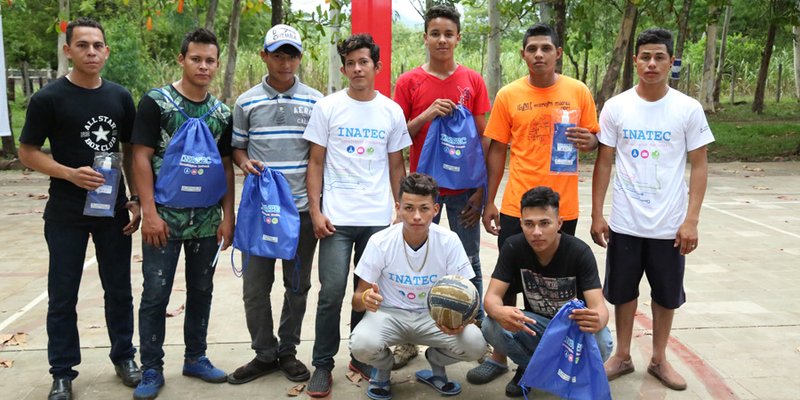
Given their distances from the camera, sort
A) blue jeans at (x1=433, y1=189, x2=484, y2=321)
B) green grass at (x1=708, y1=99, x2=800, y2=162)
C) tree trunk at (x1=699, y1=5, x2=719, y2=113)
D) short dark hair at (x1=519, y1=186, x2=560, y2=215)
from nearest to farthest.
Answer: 1. short dark hair at (x1=519, y1=186, x2=560, y2=215)
2. blue jeans at (x1=433, y1=189, x2=484, y2=321)
3. green grass at (x1=708, y1=99, x2=800, y2=162)
4. tree trunk at (x1=699, y1=5, x2=719, y2=113)

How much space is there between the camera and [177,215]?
3904mm

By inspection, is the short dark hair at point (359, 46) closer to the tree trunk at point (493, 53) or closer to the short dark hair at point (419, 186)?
the short dark hair at point (419, 186)

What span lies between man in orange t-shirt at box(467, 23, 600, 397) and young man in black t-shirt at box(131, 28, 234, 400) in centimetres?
157

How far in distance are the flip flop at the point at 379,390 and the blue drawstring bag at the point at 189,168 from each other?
136cm

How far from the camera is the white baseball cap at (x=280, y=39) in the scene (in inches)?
154

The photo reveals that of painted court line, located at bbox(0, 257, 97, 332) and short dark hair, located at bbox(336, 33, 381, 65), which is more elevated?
short dark hair, located at bbox(336, 33, 381, 65)

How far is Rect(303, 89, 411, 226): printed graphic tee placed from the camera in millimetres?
3996

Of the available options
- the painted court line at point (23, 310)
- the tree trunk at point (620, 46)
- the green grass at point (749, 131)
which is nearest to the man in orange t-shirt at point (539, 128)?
the painted court line at point (23, 310)

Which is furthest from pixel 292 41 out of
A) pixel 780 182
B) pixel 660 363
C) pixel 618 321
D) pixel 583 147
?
pixel 780 182

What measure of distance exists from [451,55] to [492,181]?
785 mm

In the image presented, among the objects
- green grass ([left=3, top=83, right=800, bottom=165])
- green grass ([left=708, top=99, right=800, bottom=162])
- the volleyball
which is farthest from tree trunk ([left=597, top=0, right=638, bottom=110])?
the volleyball

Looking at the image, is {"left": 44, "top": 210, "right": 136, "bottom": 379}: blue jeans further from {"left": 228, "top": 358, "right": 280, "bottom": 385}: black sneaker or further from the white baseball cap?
the white baseball cap

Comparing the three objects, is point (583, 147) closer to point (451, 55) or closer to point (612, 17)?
Answer: point (451, 55)

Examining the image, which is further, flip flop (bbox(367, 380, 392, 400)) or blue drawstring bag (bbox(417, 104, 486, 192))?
blue drawstring bag (bbox(417, 104, 486, 192))
